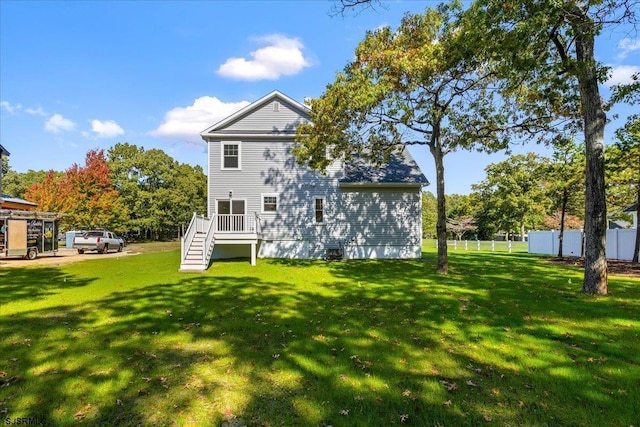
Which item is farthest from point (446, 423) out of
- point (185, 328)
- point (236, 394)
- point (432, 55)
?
point (432, 55)

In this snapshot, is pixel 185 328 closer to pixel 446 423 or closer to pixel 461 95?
pixel 446 423

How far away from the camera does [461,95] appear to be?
508 inches

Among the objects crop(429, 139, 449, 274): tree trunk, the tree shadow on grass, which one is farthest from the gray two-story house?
the tree shadow on grass

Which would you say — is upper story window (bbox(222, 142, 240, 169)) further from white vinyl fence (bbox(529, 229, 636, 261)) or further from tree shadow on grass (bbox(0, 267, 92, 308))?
white vinyl fence (bbox(529, 229, 636, 261))

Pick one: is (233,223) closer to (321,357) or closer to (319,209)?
(319,209)

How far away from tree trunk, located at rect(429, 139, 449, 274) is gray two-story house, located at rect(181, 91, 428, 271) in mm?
5143

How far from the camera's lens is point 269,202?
18.7 metres

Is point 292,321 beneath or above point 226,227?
beneath

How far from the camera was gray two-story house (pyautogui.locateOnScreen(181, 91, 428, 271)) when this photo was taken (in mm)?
18531

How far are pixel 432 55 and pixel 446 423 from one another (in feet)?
35.3

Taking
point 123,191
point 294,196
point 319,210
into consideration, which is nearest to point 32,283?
point 294,196

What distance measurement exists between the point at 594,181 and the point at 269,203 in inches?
548

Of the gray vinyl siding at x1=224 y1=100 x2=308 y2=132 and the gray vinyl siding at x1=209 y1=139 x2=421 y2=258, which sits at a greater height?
the gray vinyl siding at x1=224 y1=100 x2=308 y2=132

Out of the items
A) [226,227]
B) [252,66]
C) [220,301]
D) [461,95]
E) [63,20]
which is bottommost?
[220,301]
